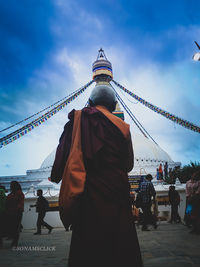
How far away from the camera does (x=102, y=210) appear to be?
149 centimetres

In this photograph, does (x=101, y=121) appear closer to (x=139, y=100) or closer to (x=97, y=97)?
(x=97, y=97)

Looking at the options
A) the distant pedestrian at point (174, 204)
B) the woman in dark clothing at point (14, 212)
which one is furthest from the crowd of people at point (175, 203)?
the woman in dark clothing at point (14, 212)

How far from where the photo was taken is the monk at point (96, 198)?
4.78 ft

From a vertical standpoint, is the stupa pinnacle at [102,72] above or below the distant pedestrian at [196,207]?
above

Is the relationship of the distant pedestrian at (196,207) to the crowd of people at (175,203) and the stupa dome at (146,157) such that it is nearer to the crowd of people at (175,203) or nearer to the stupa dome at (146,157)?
the crowd of people at (175,203)

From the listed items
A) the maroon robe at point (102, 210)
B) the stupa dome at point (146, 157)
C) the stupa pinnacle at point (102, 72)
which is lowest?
the maroon robe at point (102, 210)

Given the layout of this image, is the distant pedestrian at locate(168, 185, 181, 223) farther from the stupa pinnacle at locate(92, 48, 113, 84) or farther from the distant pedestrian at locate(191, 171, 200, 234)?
the stupa pinnacle at locate(92, 48, 113, 84)

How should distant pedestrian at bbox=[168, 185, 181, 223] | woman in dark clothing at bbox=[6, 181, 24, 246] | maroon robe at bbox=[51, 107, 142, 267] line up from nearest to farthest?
maroon robe at bbox=[51, 107, 142, 267], woman in dark clothing at bbox=[6, 181, 24, 246], distant pedestrian at bbox=[168, 185, 181, 223]

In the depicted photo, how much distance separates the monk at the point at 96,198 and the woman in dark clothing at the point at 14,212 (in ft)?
10.2

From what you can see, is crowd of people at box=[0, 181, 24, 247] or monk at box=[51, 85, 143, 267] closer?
monk at box=[51, 85, 143, 267]

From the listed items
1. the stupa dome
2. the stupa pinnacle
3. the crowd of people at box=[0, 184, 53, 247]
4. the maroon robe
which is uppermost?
the stupa pinnacle

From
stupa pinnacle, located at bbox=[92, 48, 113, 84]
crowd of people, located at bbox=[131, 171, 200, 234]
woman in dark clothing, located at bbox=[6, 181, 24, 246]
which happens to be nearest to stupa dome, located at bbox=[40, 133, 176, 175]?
stupa pinnacle, located at bbox=[92, 48, 113, 84]

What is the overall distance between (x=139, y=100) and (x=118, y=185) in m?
13.5

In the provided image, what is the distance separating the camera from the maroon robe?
1450 mm
